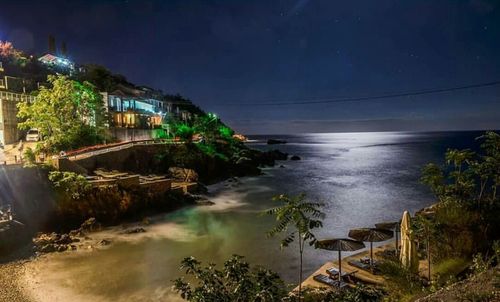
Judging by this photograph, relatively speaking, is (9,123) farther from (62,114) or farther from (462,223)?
(462,223)

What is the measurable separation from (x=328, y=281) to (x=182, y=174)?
85.5ft

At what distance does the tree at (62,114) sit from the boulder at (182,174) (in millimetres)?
8542

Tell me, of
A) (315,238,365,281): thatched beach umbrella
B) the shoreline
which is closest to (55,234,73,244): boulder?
the shoreline

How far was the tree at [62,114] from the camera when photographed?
2905cm

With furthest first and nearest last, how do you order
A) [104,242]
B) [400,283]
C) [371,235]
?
[104,242] < [371,235] < [400,283]

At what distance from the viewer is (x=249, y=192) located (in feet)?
121

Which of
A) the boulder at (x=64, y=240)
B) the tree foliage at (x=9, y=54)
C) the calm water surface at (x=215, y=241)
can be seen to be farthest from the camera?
the tree foliage at (x=9, y=54)

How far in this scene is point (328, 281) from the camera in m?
11.6

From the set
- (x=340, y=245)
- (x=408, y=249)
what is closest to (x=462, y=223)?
(x=408, y=249)

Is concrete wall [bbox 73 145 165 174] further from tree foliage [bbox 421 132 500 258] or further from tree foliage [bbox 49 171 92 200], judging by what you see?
tree foliage [bbox 421 132 500 258]

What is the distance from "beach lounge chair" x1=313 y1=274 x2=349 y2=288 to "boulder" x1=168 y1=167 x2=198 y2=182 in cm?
2468

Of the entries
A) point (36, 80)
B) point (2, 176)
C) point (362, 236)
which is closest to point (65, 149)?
point (2, 176)

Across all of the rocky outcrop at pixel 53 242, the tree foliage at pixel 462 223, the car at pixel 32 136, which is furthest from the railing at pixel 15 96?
the tree foliage at pixel 462 223

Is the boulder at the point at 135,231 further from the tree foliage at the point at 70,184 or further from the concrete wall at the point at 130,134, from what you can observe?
the concrete wall at the point at 130,134
